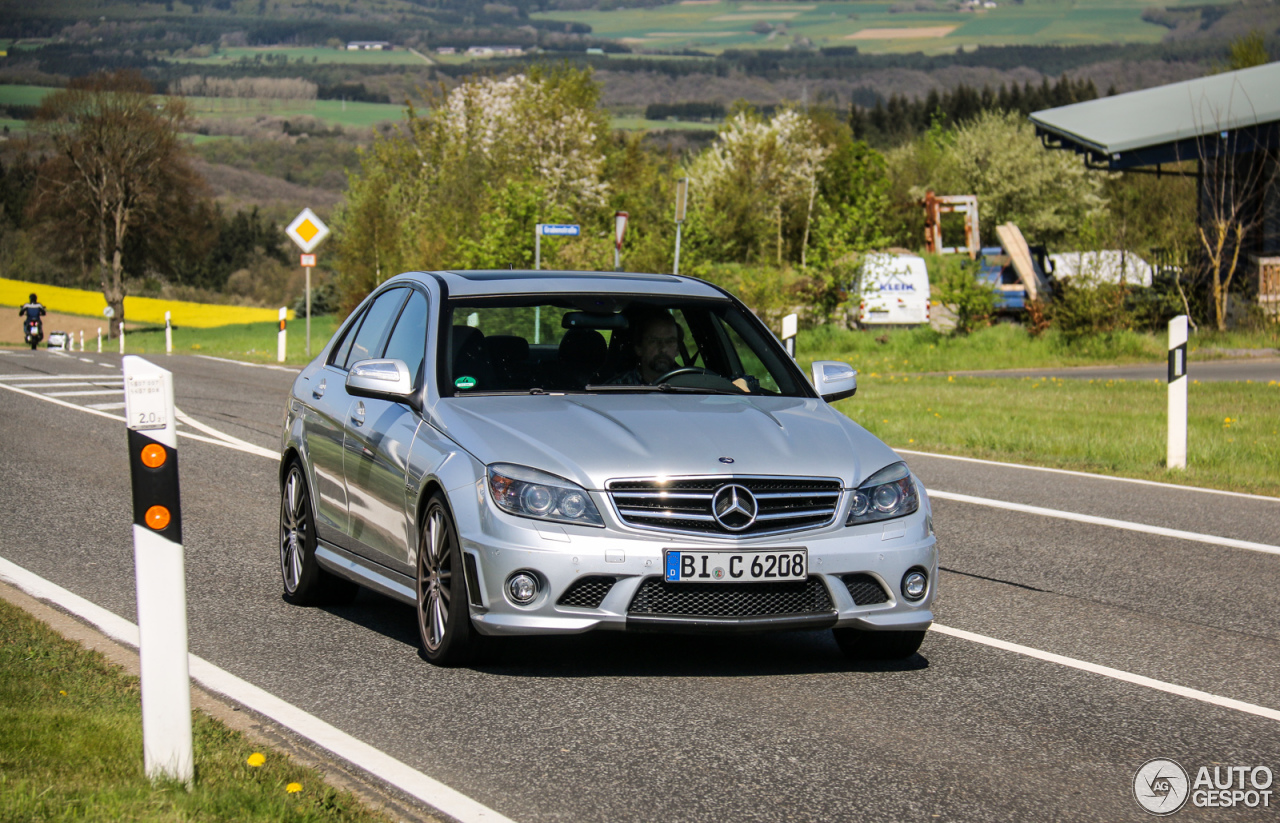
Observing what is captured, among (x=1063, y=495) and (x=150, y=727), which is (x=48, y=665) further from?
(x=1063, y=495)

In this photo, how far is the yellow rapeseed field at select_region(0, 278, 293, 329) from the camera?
100m

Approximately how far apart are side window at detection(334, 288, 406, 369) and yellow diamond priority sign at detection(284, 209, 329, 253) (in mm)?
24826

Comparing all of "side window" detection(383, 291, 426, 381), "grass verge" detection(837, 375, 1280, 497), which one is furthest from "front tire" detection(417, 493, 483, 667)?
"grass verge" detection(837, 375, 1280, 497)

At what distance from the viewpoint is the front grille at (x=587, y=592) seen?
5.89m

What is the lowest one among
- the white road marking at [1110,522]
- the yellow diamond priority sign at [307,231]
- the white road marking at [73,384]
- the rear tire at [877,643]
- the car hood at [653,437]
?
the white road marking at [1110,522]

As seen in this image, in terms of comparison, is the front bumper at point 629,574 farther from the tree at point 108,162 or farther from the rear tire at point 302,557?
the tree at point 108,162

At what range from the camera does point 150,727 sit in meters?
4.45

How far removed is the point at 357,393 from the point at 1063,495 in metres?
6.93

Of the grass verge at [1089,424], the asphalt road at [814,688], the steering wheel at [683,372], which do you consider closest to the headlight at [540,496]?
the asphalt road at [814,688]

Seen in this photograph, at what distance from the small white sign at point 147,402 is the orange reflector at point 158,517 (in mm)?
227

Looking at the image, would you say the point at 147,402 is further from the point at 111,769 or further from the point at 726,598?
the point at 726,598

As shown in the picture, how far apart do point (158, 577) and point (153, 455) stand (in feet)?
1.12

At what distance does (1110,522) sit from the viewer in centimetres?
1080

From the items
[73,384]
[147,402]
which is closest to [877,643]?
[147,402]
